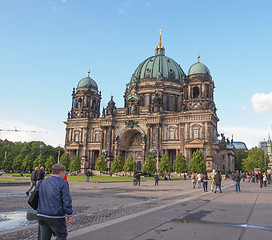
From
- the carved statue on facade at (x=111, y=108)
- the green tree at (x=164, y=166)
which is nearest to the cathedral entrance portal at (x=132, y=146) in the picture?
the carved statue on facade at (x=111, y=108)

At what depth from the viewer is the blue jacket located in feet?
16.7

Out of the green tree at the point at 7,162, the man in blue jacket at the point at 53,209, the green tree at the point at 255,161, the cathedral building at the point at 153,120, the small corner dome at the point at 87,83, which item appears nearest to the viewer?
the man in blue jacket at the point at 53,209

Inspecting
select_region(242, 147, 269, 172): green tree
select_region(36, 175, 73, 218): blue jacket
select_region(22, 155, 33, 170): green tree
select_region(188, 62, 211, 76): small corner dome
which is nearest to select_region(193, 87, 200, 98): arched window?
select_region(188, 62, 211, 76): small corner dome

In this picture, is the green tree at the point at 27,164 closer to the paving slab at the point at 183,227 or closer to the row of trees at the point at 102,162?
the row of trees at the point at 102,162

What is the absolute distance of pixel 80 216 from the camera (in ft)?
36.0

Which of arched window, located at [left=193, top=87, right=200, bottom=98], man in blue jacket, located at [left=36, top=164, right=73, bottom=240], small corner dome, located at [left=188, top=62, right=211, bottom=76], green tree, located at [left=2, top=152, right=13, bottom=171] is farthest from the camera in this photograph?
green tree, located at [left=2, top=152, right=13, bottom=171]

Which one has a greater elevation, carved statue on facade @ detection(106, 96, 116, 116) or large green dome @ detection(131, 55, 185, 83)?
large green dome @ detection(131, 55, 185, 83)

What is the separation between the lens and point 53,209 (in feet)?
16.7

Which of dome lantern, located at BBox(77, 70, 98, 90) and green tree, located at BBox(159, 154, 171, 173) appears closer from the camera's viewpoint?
green tree, located at BBox(159, 154, 171, 173)

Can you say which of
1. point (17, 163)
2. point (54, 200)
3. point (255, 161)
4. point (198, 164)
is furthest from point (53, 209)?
point (255, 161)

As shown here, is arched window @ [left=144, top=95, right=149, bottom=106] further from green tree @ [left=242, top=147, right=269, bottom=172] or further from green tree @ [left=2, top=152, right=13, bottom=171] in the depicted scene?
green tree @ [left=2, top=152, right=13, bottom=171]

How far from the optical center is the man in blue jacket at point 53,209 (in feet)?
16.7

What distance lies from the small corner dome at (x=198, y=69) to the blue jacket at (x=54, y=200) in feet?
230

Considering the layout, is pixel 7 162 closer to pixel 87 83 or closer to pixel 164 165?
pixel 87 83
